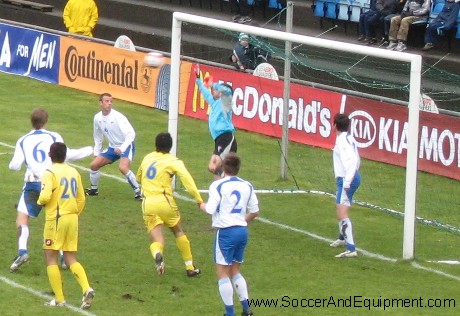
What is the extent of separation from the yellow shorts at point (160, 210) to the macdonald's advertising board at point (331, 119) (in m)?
6.07

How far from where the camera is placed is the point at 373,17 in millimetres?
24875

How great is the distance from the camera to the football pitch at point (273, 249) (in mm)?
12062

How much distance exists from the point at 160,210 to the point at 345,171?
8.26ft

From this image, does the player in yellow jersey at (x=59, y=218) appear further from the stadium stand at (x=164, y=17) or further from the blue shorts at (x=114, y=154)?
the stadium stand at (x=164, y=17)

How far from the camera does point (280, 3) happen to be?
2834cm

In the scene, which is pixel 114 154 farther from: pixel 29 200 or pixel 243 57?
pixel 243 57

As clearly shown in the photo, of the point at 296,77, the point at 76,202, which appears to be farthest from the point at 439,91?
the point at 76,202

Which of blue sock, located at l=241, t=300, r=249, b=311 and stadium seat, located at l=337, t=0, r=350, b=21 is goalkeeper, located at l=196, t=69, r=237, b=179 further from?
stadium seat, located at l=337, t=0, r=350, b=21

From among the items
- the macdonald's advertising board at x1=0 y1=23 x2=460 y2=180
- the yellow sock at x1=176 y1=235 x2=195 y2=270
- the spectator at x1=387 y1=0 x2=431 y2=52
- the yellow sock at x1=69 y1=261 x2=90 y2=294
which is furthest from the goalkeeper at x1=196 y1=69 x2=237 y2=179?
the spectator at x1=387 y1=0 x2=431 y2=52

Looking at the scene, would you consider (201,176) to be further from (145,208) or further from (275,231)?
(145,208)

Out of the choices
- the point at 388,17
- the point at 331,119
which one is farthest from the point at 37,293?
the point at 388,17

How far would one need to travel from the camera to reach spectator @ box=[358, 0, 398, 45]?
24641 mm

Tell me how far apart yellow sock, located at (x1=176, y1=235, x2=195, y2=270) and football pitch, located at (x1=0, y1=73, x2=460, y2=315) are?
185 mm

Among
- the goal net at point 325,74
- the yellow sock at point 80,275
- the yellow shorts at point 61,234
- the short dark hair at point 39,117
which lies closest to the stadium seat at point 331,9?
the goal net at point 325,74
